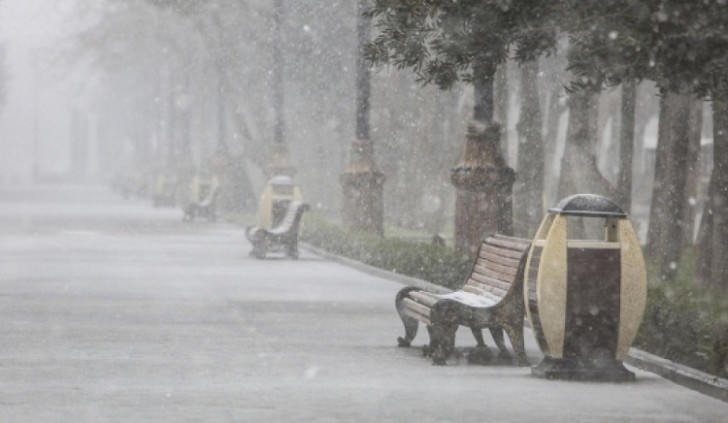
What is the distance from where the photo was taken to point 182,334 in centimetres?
1587

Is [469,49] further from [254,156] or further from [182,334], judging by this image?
[254,156]

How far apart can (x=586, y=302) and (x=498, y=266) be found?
152 centimetres

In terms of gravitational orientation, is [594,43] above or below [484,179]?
above

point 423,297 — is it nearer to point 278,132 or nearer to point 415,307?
point 415,307

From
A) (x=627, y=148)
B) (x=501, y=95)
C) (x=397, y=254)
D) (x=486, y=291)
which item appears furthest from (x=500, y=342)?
(x=501, y=95)

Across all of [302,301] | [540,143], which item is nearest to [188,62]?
[540,143]

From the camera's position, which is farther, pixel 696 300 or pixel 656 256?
pixel 656 256

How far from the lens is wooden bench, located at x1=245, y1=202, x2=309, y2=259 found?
30203 mm

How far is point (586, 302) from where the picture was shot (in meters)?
12.8

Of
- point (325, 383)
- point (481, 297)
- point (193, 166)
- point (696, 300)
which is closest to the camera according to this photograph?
point (325, 383)

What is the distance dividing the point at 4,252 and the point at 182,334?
1574 centimetres

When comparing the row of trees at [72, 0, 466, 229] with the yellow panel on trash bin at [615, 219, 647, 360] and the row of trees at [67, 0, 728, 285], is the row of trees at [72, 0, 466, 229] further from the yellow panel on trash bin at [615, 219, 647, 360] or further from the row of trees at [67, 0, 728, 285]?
the yellow panel on trash bin at [615, 219, 647, 360]

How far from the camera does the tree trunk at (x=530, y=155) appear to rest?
32469mm

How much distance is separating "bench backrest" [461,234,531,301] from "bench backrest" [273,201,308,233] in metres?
15.5
